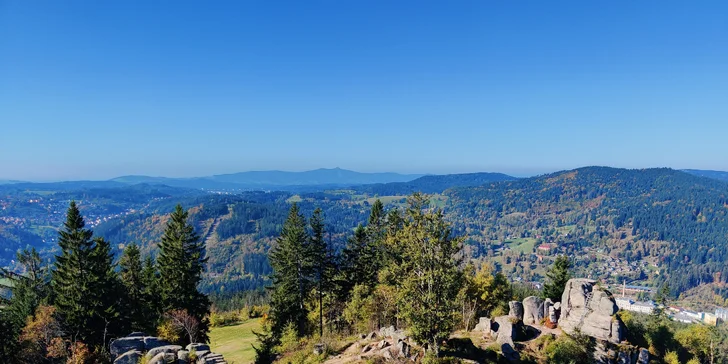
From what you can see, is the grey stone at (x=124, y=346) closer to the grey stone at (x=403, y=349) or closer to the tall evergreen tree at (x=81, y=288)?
the tall evergreen tree at (x=81, y=288)

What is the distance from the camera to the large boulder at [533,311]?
150 ft

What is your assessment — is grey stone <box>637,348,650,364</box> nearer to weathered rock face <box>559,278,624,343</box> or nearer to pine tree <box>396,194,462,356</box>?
weathered rock face <box>559,278,624,343</box>

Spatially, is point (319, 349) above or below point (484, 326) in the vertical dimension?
above

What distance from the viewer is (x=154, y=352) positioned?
2844 centimetres

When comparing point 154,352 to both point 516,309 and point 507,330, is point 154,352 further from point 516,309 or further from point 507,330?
point 516,309

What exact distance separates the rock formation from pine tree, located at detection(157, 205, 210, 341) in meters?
10.3

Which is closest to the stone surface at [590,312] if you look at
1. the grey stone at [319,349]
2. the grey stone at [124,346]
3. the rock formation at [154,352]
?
the grey stone at [319,349]

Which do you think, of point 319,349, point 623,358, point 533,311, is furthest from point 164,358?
point 623,358

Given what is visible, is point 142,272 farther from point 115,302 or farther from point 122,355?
point 122,355

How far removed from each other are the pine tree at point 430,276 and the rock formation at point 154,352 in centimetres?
1453

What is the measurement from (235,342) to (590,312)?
46946 millimetres

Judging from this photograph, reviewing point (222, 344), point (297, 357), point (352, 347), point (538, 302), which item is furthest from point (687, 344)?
point (222, 344)

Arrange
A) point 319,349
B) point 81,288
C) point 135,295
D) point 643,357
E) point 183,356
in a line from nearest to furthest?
point 183,356, point 319,349, point 81,288, point 643,357, point 135,295

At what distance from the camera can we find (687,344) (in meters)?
51.3
